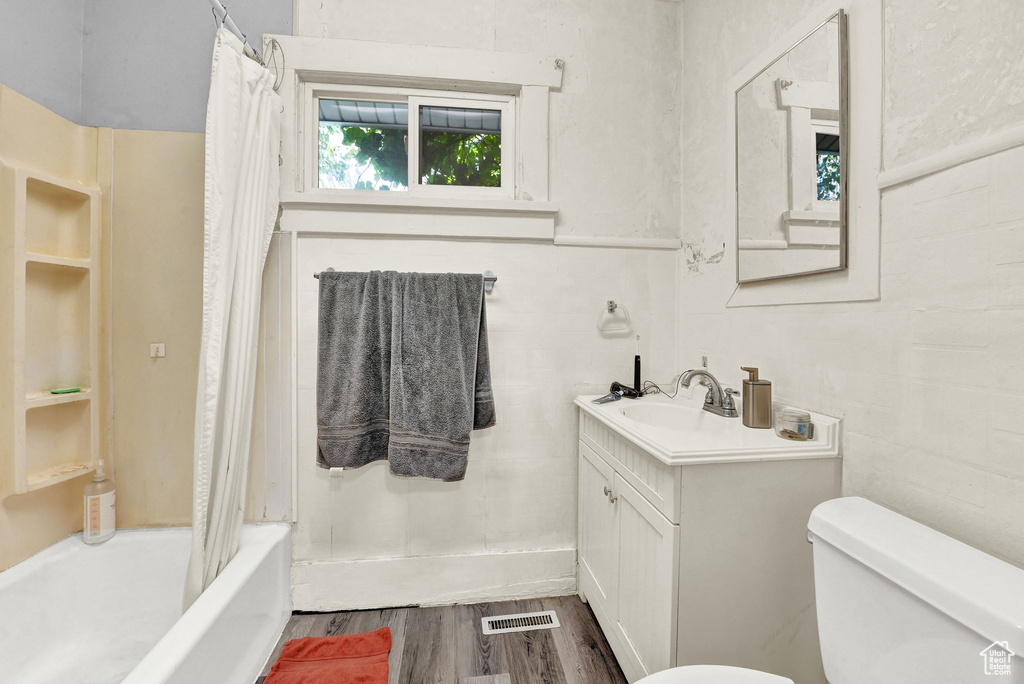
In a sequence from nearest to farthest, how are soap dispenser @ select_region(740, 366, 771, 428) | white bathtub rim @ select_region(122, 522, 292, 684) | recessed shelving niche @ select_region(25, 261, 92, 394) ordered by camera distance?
white bathtub rim @ select_region(122, 522, 292, 684) → soap dispenser @ select_region(740, 366, 771, 428) → recessed shelving niche @ select_region(25, 261, 92, 394)

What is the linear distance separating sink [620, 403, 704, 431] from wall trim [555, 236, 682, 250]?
65 centimetres

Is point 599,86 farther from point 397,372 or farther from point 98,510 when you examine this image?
point 98,510

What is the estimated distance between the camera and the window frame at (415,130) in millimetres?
1562

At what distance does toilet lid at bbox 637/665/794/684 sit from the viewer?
2.44ft

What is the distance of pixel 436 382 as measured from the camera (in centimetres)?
145

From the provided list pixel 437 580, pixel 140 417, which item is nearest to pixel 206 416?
pixel 140 417

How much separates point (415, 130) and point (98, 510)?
1757mm

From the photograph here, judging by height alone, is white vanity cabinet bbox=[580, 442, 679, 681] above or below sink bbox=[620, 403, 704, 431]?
below

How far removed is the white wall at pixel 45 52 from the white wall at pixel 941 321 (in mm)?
2299

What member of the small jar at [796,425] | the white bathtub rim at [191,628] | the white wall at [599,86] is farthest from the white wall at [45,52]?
the small jar at [796,425]

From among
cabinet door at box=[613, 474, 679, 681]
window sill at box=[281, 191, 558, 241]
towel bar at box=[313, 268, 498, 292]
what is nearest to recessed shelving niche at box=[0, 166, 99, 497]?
window sill at box=[281, 191, 558, 241]

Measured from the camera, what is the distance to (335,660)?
1304 millimetres

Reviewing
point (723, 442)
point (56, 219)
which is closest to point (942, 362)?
point (723, 442)

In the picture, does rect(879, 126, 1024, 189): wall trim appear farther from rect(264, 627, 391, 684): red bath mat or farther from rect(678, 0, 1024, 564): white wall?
rect(264, 627, 391, 684): red bath mat
